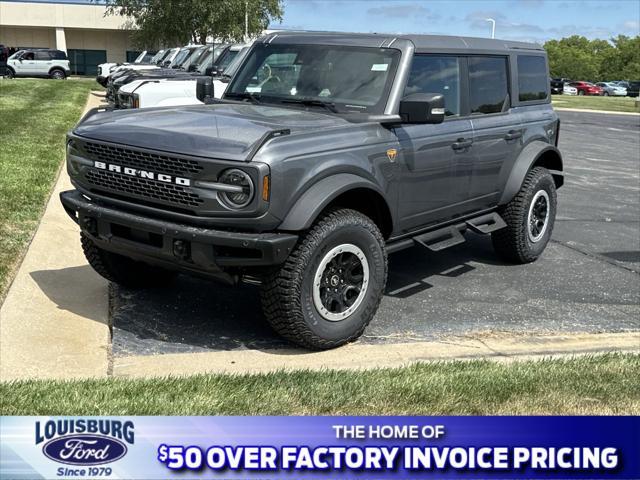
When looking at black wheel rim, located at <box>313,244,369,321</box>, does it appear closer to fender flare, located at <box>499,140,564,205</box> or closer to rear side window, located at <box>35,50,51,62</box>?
fender flare, located at <box>499,140,564,205</box>

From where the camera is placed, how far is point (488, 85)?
21.6 feet

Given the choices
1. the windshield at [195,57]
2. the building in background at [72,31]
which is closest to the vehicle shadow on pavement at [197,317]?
the windshield at [195,57]

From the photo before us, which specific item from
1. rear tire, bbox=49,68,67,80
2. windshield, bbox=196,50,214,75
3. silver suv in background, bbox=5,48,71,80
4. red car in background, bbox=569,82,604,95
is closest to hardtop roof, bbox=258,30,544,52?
windshield, bbox=196,50,214,75

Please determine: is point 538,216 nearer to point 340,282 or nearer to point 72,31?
point 340,282

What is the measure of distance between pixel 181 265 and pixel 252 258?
1.55 feet

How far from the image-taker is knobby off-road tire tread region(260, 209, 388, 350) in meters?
4.63

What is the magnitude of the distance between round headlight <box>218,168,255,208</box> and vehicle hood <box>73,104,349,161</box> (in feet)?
0.30

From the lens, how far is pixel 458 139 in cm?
598

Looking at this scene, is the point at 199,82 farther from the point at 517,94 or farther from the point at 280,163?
the point at 517,94

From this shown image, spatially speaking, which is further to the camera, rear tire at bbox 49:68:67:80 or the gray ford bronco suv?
rear tire at bbox 49:68:67:80

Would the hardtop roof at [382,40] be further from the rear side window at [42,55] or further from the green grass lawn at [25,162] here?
the rear side window at [42,55]

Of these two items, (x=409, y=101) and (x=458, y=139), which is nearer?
(x=409, y=101)

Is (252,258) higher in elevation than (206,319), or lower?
higher

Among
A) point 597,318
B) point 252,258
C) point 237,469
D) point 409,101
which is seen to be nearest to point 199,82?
point 409,101
